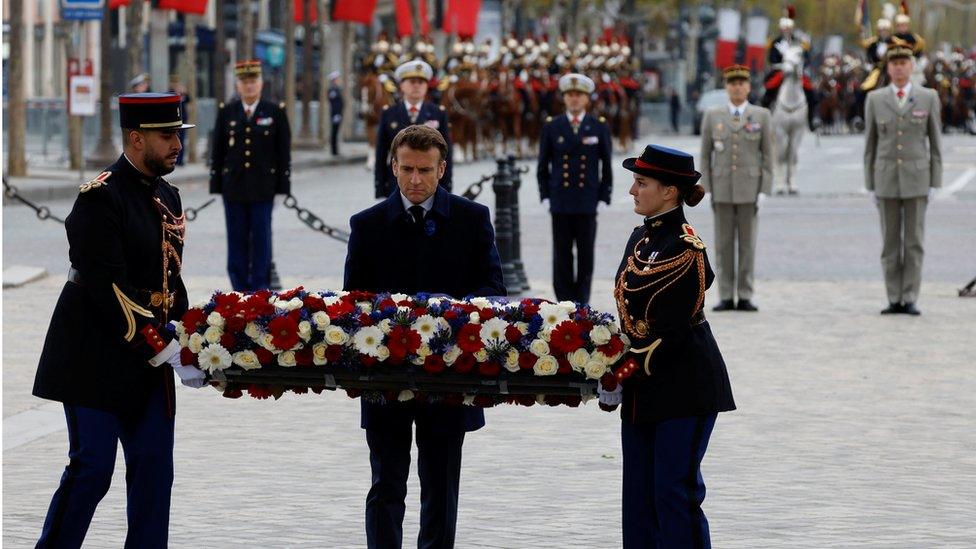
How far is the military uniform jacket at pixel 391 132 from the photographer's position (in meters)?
16.5

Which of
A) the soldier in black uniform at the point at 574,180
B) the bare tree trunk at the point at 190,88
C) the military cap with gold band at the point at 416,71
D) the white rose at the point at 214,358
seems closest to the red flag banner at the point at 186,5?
the bare tree trunk at the point at 190,88

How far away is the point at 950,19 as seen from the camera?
6919 inches

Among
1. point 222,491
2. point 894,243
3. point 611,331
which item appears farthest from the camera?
point 894,243

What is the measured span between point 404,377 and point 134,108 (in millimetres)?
1162

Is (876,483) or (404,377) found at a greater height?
(404,377)

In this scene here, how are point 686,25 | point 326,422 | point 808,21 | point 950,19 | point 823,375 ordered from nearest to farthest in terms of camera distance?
1. point 326,422
2. point 823,375
3. point 686,25
4. point 808,21
5. point 950,19

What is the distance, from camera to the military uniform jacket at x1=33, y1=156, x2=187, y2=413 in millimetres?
6461

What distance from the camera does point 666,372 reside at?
21.1ft

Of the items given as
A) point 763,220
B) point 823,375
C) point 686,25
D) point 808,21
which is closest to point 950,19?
point 808,21

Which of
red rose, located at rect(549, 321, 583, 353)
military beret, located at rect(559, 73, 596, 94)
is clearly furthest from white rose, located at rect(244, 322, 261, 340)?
military beret, located at rect(559, 73, 596, 94)

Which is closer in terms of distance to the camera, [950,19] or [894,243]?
[894,243]

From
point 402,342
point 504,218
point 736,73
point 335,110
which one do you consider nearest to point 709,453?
point 402,342

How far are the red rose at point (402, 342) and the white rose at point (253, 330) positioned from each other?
1.30ft

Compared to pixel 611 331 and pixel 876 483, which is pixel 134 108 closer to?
pixel 611 331
